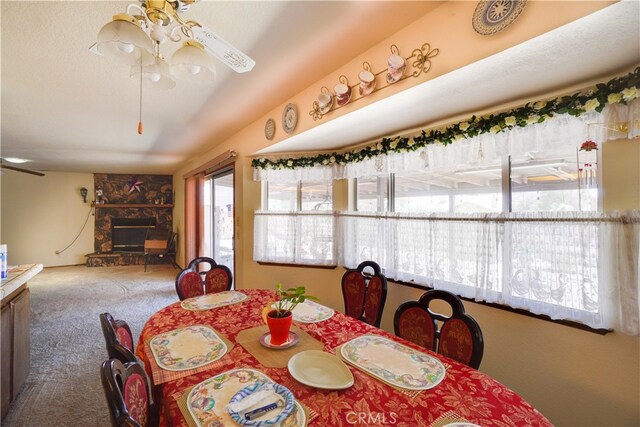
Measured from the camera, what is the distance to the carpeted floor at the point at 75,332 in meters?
1.83

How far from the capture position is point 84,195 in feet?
21.6

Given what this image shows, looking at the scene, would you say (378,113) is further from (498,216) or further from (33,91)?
(33,91)

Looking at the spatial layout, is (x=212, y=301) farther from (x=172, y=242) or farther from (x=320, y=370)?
(x=172, y=242)

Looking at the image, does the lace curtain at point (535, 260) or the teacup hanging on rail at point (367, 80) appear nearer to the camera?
the lace curtain at point (535, 260)

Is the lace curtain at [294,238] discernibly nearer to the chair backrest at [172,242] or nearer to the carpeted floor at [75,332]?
Result: the carpeted floor at [75,332]

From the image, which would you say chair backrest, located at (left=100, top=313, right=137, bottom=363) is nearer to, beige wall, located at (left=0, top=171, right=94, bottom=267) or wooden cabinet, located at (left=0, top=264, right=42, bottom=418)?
wooden cabinet, located at (left=0, top=264, right=42, bottom=418)

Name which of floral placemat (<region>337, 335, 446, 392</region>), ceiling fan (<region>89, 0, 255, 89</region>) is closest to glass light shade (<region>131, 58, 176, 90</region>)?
ceiling fan (<region>89, 0, 255, 89</region>)

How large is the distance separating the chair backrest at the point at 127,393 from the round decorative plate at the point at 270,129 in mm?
2119

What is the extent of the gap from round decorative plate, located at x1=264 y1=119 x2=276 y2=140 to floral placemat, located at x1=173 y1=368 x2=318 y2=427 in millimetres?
2065

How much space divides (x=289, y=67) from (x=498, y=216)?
5.44ft

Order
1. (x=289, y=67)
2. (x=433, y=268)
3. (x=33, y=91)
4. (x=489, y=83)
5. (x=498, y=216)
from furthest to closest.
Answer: (x=33, y=91) → (x=433, y=268) → (x=289, y=67) → (x=498, y=216) → (x=489, y=83)

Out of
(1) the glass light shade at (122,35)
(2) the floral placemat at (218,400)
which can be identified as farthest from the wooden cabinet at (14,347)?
(1) the glass light shade at (122,35)

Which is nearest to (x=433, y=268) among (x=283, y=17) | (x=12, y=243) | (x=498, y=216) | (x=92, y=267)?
(x=498, y=216)

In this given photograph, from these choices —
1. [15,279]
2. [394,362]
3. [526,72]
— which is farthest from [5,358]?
[526,72]
